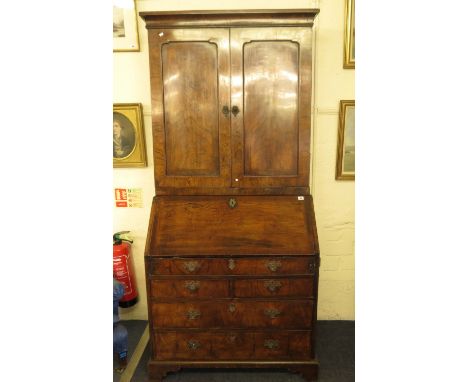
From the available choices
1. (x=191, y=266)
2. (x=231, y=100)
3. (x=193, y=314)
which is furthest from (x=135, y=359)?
(x=231, y=100)

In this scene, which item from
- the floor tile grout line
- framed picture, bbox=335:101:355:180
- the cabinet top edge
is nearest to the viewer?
the cabinet top edge

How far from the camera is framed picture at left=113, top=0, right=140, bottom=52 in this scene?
2383mm

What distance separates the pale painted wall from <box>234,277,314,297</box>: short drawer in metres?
0.72

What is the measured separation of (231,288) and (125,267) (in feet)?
3.21

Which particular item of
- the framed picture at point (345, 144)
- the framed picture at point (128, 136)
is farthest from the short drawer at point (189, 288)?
the framed picture at point (345, 144)

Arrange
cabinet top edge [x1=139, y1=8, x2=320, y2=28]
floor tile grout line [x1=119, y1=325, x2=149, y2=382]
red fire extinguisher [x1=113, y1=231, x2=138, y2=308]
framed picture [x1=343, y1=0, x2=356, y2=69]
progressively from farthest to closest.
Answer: red fire extinguisher [x1=113, y1=231, x2=138, y2=308]
framed picture [x1=343, y1=0, x2=356, y2=69]
floor tile grout line [x1=119, y1=325, x2=149, y2=382]
cabinet top edge [x1=139, y1=8, x2=320, y2=28]

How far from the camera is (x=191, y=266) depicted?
6.53 ft

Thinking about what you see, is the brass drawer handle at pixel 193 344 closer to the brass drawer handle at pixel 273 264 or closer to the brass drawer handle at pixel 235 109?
the brass drawer handle at pixel 273 264


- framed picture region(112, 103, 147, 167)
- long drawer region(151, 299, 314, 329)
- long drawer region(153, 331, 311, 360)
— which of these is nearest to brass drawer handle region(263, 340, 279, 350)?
long drawer region(153, 331, 311, 360)

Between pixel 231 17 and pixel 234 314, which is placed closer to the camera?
pixel 231 17

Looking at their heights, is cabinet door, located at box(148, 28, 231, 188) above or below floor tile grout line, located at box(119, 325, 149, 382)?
above

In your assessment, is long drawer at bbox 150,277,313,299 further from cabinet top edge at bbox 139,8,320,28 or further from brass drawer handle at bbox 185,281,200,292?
cabinet top edge at bbox 139,8,320,28

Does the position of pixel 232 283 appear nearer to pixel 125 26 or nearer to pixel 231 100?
pixel 231 100

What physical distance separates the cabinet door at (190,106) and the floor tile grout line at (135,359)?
1.25 meters
